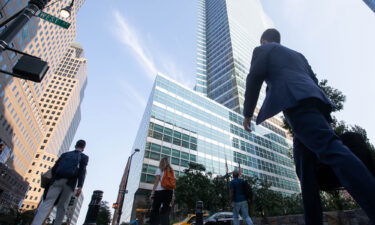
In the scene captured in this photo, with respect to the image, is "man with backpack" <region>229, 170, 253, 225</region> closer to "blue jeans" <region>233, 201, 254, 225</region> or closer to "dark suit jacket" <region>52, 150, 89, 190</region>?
"blue jeans" <region>233, 201, 254, 225</region>

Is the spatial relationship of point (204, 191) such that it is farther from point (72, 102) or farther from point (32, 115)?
point (72, 102)

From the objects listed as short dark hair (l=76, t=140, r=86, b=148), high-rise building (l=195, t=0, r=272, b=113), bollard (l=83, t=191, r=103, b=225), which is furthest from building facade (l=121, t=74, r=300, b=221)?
bollard (l=83, t=191, r=103, b=225)

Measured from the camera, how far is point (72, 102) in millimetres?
114125

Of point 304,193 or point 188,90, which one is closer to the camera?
point 304,193

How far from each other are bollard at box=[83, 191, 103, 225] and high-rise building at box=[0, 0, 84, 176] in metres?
55.2

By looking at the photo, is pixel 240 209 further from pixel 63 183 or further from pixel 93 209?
pixel 63 183

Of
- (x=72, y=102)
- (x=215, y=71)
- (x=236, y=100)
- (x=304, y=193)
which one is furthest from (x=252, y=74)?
(x=72, y=102)

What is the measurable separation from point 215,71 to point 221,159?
162 ft

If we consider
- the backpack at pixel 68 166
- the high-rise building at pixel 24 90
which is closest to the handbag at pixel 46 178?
the backpack at pixel 68 166

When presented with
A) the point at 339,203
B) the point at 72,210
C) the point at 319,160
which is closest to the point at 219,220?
the point at 339,203

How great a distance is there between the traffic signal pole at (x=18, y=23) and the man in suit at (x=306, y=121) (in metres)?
5.07

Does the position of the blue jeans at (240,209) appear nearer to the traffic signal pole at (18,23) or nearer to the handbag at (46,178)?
the handbag at (46,178)

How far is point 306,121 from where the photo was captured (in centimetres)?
138

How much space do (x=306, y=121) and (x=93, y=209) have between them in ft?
13.6
